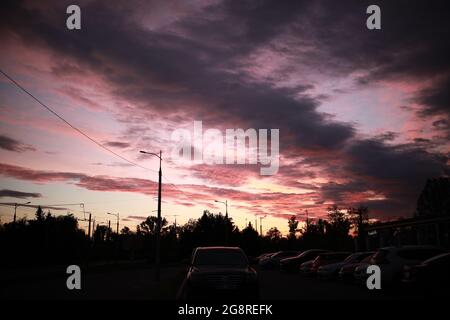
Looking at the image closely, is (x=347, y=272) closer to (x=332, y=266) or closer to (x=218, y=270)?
(x=332, y=266)

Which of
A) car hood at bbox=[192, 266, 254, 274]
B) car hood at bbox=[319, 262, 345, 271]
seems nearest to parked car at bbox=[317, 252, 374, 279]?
car hood at bbox=[319, 262, 345, 271]

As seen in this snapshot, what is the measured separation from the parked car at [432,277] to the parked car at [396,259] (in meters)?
3.18

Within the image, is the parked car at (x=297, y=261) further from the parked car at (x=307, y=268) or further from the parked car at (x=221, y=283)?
the parked car at (x=221, y=283)

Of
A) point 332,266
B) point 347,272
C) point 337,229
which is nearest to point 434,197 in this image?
Answer: point 337,229

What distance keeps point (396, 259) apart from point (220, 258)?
7200 millimetres

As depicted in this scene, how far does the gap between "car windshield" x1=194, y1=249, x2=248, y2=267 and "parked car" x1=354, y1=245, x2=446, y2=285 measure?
606 cm

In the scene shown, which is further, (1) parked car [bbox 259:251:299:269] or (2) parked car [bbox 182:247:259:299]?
(1) parked car [bbox 259:251:299:269]

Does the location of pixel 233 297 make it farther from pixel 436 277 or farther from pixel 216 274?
pixel 436 277

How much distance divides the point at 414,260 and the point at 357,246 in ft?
105

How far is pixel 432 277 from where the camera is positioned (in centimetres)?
1358

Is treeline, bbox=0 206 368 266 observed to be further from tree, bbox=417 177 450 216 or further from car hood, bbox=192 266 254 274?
car hood, bbox=192 266 254 274

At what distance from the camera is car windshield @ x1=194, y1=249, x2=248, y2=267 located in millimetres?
14023

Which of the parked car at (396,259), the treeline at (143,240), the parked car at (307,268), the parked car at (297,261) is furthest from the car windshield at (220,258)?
the treeline at (143,240)
